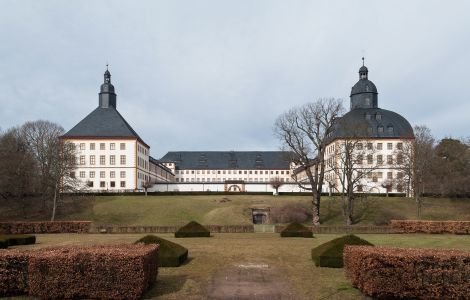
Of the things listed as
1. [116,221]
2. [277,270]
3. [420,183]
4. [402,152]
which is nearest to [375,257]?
[277,270]

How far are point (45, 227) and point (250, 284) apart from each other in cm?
3226

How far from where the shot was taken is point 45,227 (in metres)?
41.1

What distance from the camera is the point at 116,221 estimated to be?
163 ft

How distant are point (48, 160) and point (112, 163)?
27840 millimetres

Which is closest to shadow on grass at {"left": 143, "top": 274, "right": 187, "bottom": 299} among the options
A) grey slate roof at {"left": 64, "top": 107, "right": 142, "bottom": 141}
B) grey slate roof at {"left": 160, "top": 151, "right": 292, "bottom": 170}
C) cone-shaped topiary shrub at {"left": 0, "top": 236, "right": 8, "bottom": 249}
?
cone-shaped topiary shrub at {"left": 0, "top": 236, "right": 8, "bottom": 249}

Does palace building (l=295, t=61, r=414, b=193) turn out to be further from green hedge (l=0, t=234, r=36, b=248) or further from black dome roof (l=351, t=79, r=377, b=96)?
green hedge (l=0, t=234, r=36, b=248)

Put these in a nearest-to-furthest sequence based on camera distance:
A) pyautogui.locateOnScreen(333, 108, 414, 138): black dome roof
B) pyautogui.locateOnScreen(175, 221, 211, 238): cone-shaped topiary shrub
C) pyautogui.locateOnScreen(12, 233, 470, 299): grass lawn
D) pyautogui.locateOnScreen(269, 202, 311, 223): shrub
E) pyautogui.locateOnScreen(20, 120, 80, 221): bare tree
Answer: pyautogui.locateOnScreen(12, 233, 470, 299): grass lawn < pyautogui.locateOnScreen(175, 221, 211, 238): cone-shaped topiary shrub < pyautogui.locateOnScreen(269, 202, 311, 223): shrub < pyautogui.locateOnScreen(20, 120, 80, 221): bare tree < pyautogui.locateOnScreen(333, 108, 414, 138): black dome roof

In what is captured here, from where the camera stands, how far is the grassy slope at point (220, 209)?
50406 millimetres

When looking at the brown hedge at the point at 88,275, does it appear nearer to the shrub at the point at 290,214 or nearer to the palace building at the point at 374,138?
the shrub at the point at 290,214

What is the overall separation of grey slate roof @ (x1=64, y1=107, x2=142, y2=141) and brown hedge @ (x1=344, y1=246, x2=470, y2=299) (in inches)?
2947

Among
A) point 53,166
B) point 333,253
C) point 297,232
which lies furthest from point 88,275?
point 53,166

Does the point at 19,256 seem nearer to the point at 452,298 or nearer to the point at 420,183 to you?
the point at 452,298

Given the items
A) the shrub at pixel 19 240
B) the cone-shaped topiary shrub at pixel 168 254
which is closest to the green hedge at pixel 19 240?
the shrub at pixel 19 240

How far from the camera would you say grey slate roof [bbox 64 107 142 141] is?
271ft
